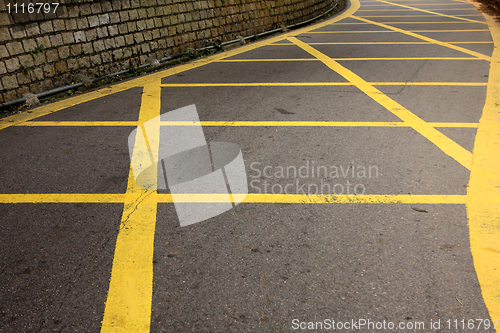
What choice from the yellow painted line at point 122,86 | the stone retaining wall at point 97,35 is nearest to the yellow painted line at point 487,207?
the yellow painted line at point 122,86

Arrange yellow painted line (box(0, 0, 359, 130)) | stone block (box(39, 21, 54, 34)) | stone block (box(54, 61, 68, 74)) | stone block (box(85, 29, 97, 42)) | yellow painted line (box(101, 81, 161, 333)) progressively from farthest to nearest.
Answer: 1. stone block (box(85, 29, 97, 42))
2. stone block (box(54, 61, 68, 74))
3. stone block (box(39, 21, 54, 34))
4. yellow painted line (box(0, 0, 359, 130))
5. yellow painted line (box(101, 81, 161, 333))

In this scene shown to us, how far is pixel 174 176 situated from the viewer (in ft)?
11.1

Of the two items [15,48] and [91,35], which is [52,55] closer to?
[15,48]

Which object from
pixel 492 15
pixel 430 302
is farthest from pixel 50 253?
pixel 492 15

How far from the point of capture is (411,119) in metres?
4.45

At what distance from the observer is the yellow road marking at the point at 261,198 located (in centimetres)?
296

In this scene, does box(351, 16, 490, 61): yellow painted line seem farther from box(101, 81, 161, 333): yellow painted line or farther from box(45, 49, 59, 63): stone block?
box(45, 49, 59, 63): stone block

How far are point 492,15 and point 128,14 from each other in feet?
41.0

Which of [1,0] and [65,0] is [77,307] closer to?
[1,0]

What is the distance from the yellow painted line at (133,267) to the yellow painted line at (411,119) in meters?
2.85

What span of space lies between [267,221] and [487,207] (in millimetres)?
1702

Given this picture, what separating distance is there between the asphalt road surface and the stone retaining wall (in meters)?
0.76
